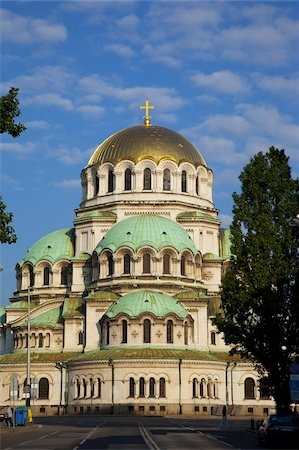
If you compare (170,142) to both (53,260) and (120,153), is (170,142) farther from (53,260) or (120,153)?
(53,260)

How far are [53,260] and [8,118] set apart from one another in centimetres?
6067

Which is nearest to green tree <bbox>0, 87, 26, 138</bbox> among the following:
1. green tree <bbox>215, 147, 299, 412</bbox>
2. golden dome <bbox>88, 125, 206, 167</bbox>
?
green tree <bbox>215, 147, 299, 412</bbox>

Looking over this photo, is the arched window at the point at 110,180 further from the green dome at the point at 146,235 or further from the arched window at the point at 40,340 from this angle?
the arched window at the point at 40,340

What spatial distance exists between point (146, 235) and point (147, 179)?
8.61 m

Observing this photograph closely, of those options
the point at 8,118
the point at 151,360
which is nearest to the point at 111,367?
the point at 151,360

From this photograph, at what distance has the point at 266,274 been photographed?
45.1 meters

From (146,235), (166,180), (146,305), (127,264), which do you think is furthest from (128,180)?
(146,305)

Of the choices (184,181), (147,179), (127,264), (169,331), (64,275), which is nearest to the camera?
(169,331)

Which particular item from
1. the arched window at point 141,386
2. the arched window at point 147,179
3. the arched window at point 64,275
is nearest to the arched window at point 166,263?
the arched window at point 147,179

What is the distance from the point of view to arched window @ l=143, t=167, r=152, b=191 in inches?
3627

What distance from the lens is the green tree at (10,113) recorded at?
32375mm

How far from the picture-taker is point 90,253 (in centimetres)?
9150

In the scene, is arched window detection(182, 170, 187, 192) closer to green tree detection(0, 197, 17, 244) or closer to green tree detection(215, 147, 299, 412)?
green tree detection(215, 147, 299, 412)

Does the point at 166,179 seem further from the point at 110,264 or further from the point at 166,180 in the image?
the point at 110,264
